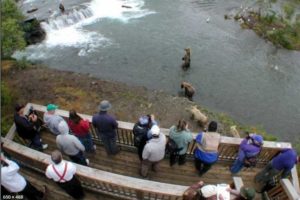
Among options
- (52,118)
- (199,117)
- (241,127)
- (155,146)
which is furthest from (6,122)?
(241,127)

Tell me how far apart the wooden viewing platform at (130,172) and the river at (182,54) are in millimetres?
8092

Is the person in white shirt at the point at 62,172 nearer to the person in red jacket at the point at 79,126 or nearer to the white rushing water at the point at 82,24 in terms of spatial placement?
the person in red jacket at the point at 79,126

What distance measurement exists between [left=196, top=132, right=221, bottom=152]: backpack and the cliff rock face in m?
17.9

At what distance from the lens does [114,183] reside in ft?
19.1

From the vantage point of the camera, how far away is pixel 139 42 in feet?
70.4

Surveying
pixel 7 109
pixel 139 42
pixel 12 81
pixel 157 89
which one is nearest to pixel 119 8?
pixel 139 42

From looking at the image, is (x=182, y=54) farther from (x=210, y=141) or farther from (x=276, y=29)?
(x=210, y=141)

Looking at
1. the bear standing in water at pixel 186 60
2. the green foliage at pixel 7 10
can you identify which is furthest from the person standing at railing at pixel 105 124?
the bear standing in water at pixel 186 60

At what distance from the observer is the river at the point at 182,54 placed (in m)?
16.8

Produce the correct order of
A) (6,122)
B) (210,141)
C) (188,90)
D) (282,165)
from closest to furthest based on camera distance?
(282,165) → (210,141) → (6,122) → (188,90)

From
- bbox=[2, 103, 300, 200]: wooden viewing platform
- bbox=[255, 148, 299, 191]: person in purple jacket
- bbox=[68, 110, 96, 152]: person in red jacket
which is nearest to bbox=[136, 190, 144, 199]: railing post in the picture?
bbox=[2, 103, 300, 200]: wooden viewing platform

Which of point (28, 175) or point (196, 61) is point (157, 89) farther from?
point (28, 175)

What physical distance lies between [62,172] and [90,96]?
843 cm

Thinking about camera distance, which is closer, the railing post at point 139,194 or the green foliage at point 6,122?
the railing post at point 139,194
